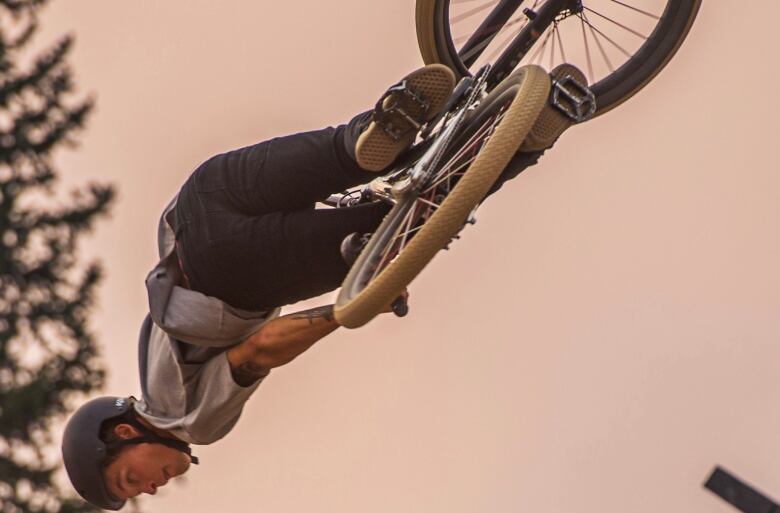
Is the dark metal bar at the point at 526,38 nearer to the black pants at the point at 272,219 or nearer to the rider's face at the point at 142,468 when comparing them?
the black pants at the point at 272,219

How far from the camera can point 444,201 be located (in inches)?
184

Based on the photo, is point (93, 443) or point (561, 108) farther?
point (93, 443)

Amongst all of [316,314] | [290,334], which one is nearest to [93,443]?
[290,334]

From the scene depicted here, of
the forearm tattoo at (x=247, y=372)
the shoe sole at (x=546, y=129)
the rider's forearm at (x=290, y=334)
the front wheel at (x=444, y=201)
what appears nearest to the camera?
the front wheel at (x=444, y=201)

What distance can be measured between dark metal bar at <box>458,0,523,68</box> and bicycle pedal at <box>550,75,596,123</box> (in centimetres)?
109

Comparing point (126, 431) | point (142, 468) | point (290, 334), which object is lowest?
point (142, 468)

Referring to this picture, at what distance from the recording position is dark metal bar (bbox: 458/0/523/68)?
245 inches

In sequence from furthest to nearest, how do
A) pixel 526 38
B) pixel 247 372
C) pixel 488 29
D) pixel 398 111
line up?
pixel 488 29, pixel 526 38, pixel 247 372, pixel 398 111

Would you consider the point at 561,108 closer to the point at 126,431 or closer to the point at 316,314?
the point at 316,314

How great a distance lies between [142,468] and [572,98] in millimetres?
2195

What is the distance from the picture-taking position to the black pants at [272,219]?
5.34 meters

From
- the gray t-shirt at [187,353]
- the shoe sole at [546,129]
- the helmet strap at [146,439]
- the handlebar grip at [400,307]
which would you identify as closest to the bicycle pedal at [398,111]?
the shoe sole at [546,129]

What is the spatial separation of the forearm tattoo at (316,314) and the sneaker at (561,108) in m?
0.92

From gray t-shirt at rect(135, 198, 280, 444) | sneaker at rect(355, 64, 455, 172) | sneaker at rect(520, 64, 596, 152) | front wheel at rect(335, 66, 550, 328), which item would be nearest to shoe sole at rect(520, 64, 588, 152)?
sneaker at rect(520, 64, 596, 152)
